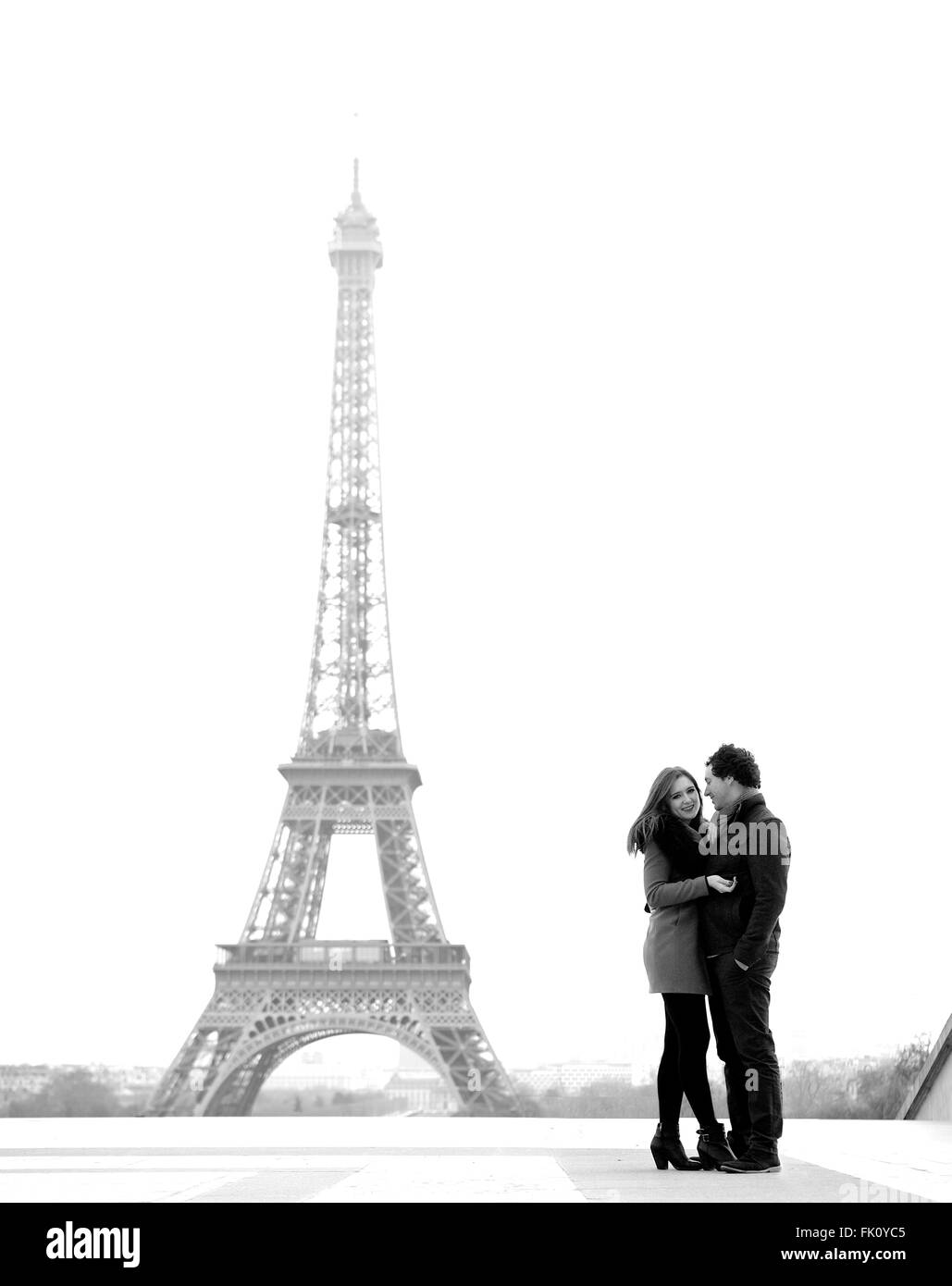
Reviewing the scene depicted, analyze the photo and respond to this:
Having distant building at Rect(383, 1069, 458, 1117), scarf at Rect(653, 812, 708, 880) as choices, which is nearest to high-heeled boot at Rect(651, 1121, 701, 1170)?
scarf at Rect(653, 812, 708, 880)

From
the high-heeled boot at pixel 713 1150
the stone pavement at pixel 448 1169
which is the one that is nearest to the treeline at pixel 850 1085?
the stone pavement at pixel 448 1169

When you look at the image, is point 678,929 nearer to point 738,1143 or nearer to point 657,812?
point 657,812

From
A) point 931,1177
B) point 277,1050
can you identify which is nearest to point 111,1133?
point 931,1177

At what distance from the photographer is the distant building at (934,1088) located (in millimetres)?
8695

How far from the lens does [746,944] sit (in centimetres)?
480

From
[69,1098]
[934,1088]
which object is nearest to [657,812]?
[934,1088]

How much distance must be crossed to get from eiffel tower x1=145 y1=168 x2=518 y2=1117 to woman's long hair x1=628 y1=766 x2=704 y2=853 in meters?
25.4

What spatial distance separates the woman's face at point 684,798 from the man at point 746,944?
0.18 feet

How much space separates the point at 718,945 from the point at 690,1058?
1.40 ft

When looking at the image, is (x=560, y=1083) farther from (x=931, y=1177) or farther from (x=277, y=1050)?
(x=277, y=1050)

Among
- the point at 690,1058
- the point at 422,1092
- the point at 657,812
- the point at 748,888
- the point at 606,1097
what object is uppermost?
the point at 657,812

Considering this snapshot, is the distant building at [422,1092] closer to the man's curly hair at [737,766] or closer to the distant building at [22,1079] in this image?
the distant building at [22,1079]

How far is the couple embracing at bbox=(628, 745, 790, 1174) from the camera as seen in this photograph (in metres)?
4.79
